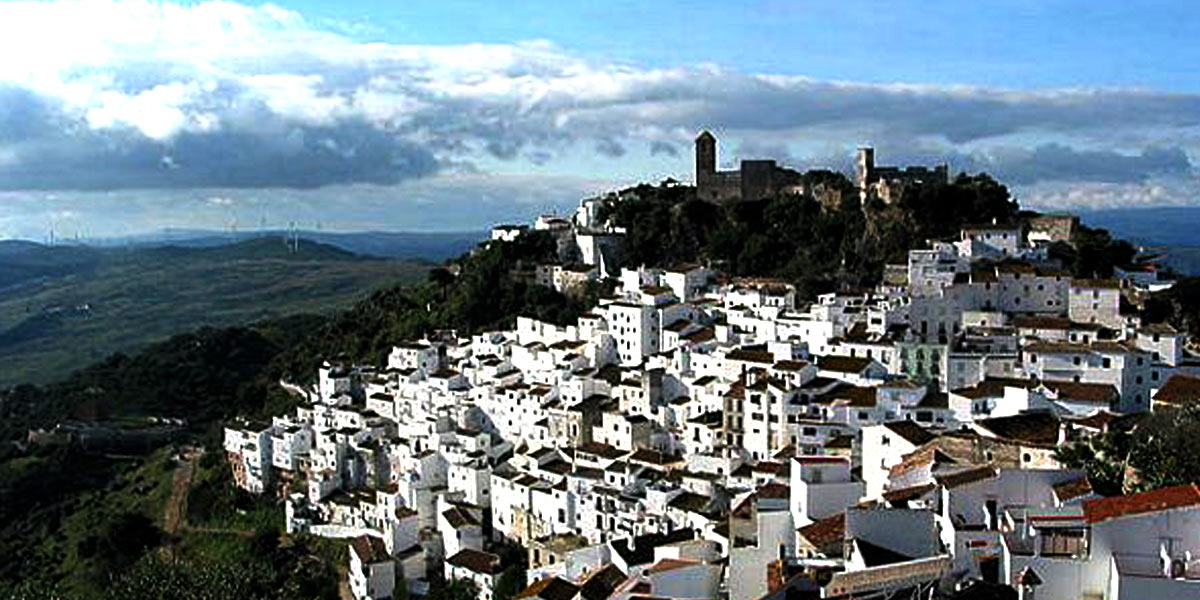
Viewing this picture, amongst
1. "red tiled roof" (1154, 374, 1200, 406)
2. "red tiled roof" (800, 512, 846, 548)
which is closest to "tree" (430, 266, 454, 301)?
"red tiled roof" (1154, 374, 1200, 406)

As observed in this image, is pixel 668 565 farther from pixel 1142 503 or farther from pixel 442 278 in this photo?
pixel 442 278

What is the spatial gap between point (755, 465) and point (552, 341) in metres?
15.1

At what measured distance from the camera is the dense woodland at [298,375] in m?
35.4

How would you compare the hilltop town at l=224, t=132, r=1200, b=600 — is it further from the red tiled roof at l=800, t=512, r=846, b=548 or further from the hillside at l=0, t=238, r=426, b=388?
the hillside at l=0, t=238, r=426, b=388

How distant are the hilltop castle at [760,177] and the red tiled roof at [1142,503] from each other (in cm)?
3267

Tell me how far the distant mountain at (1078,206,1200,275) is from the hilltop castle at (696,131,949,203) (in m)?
15.9

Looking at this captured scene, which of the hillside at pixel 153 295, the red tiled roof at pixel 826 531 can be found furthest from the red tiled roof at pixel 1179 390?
the hillside at pixel 153 295

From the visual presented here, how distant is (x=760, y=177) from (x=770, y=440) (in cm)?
2684

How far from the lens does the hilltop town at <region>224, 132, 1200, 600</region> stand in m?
16.6

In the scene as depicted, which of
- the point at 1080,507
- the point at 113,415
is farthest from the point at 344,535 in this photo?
the point at 113,415

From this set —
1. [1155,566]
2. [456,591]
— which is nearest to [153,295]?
[456,591]

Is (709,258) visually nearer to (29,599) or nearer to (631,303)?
(631,303)

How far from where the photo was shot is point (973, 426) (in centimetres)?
2500

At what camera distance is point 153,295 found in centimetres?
14562
